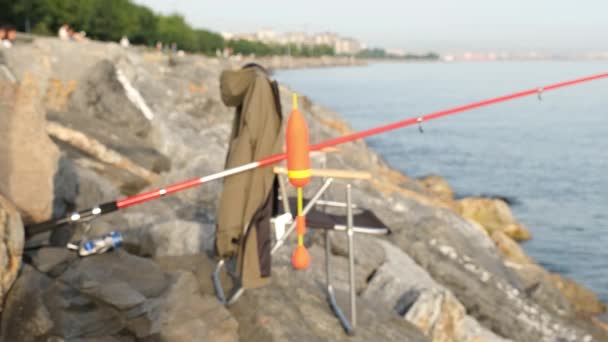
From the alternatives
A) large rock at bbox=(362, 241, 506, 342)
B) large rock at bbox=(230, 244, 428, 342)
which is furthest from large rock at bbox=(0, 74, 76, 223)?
large rock at bbox=(362, 241, 506, 342)

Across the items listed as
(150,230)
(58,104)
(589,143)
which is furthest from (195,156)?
(589,143)

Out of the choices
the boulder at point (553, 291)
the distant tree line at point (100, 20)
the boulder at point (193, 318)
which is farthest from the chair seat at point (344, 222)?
the distant tree line at point (100, 20)

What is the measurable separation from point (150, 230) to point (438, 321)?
295 cm

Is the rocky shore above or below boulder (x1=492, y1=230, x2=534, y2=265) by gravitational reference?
above

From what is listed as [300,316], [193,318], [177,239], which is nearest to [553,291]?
[177,239]

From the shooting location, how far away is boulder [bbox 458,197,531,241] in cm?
1848

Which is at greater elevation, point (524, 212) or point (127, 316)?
point (127, 316)

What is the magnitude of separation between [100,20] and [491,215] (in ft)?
163

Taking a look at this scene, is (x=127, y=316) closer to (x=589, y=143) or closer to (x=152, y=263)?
(x=152, y=263)

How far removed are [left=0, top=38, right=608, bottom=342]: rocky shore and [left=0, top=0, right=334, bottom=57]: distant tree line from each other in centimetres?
3647

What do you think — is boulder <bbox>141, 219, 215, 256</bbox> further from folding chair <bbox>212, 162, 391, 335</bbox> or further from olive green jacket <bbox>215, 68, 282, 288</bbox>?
olive green jacket <bbox>215, 68, 282, 288</bbox>

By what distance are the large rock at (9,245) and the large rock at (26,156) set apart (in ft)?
2.98

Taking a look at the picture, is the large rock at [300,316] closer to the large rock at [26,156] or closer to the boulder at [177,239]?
the boulder at [177,239]

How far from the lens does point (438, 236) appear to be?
10789 mm
